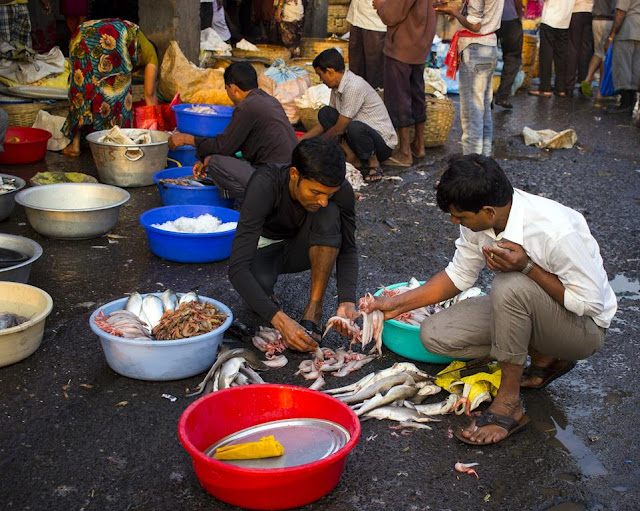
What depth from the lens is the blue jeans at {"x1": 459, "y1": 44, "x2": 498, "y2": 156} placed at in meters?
7.12

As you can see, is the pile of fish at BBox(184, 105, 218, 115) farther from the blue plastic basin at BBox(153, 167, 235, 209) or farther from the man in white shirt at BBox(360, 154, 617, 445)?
the man in white shirt at BBox(360, 154, 617, 445)

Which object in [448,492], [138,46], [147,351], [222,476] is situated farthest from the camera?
[138,46]

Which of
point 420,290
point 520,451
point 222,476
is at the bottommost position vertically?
point 520,451

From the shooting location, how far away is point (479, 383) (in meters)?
3.34

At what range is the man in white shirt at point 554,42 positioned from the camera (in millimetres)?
12617

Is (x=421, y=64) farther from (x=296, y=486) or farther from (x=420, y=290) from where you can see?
(x=296, y=486)

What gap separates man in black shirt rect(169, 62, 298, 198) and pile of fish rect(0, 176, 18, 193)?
144 centimetres

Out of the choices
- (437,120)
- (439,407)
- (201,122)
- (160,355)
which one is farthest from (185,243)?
(437,120)

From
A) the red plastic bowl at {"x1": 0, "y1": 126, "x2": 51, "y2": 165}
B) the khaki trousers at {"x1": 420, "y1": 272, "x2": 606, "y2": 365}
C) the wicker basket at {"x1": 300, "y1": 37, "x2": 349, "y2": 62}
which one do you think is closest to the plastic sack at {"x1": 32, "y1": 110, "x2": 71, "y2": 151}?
the red plastic bowl at {"x1": 0, "y1": 126, "x2": 51, "y2": 165}

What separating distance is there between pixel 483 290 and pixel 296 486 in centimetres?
253

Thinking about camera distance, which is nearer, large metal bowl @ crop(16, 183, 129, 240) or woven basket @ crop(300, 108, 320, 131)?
Result: large metal bowl @ crop(16, 183, 129, 240)

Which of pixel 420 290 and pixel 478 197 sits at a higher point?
pixel 478 197

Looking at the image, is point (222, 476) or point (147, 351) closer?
point (222, 476)

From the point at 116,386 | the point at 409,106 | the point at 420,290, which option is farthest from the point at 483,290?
the point at 409,106
